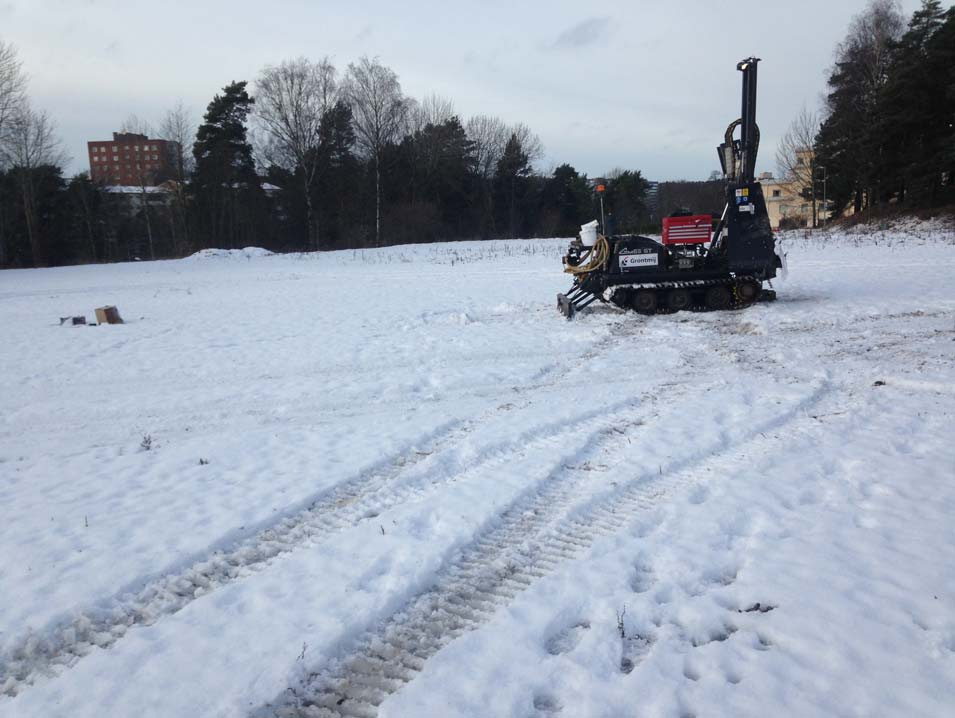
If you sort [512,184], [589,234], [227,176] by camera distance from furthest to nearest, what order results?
[512,184]
[227,176]
[589,234]

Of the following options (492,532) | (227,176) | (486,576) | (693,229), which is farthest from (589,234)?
(227,176)

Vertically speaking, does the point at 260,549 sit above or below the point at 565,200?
below

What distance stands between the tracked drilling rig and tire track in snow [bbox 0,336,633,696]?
241 inches

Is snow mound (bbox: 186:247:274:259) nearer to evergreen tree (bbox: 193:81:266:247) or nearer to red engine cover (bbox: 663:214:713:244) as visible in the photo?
evergreen tree (bbox: 193:81:266:247)

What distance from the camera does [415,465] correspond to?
212 inches

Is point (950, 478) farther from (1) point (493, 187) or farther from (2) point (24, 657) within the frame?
(1) point (493, 187)

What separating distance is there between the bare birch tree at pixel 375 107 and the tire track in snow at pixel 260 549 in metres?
38.6

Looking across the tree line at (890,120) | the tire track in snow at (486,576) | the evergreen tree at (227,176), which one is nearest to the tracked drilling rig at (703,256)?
the tire track in snow at (486,576)

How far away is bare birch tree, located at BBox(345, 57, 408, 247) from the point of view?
42.7 meters

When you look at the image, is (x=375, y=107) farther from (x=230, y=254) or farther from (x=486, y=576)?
(x=486, y=576)

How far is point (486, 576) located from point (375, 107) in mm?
43452

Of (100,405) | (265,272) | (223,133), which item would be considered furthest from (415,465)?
(223,133)

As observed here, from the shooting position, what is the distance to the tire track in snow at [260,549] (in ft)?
10.3

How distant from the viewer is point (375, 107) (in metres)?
42.9
